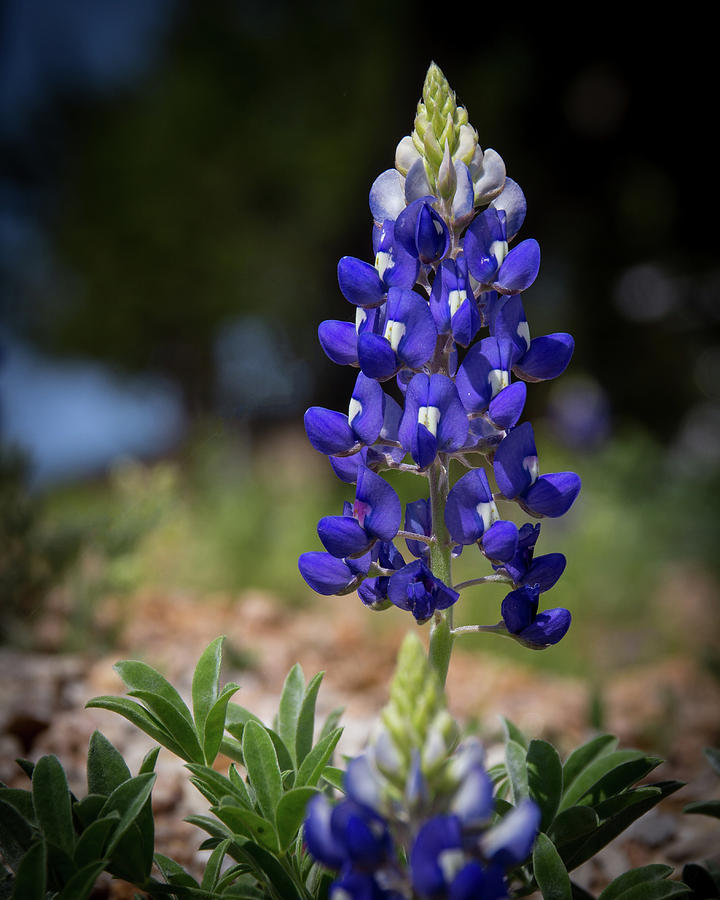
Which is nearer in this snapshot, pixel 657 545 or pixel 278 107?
pixel 657 545

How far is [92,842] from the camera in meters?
1.10

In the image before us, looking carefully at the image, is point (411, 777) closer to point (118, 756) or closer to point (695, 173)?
point (118, 756)

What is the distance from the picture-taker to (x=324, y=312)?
986 centimetres

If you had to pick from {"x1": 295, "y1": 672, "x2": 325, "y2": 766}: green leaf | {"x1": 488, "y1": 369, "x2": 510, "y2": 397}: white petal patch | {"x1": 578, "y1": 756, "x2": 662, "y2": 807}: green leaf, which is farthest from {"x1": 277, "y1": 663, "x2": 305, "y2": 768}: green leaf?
→ {"x1": 488, "y1": 369, "x2": 510, "y2": 397}: white petal patch

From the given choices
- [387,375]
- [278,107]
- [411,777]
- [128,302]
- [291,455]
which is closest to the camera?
Answer: [411,777]

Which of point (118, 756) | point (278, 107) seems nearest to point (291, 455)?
point (278, 107)

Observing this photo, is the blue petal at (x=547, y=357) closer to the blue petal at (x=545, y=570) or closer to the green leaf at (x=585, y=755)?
the blue petal at (x=545, y=570)

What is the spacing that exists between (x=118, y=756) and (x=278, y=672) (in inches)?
64.8

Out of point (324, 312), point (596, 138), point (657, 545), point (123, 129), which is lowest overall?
point (657, 545)

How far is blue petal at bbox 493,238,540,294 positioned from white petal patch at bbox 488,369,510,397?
14cm

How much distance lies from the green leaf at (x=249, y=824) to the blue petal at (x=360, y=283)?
0.75 m

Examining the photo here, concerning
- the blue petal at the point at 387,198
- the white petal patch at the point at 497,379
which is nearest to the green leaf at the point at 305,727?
the white petal patch at the point at 497,379

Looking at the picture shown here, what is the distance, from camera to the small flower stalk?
123 centimetres

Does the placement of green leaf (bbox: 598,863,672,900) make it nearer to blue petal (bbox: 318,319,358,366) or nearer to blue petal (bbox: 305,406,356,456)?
blue petal (bbox: 305,406,356,456)
